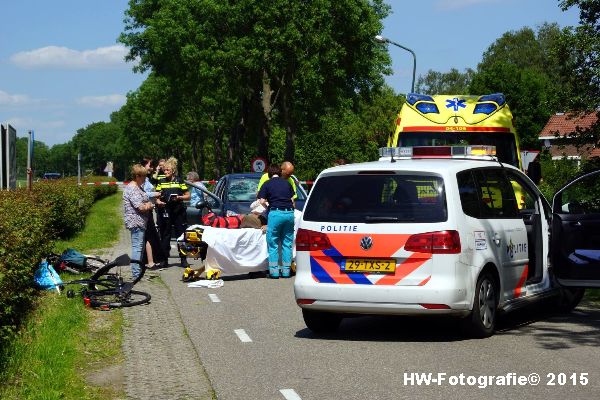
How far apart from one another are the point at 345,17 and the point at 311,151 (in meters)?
29.2

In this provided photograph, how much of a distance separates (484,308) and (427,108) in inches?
394

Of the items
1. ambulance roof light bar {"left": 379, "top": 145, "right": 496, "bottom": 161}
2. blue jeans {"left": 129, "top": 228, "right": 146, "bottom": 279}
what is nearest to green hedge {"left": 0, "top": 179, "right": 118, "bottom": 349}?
blue jeans {"left": 129, "top": 228, "right": 146, "bottom": 279}

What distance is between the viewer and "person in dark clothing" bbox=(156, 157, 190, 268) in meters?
19.2

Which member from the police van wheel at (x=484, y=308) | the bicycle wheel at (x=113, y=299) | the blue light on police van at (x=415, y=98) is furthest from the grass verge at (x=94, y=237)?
the police van wheel at (x=484, y=308)

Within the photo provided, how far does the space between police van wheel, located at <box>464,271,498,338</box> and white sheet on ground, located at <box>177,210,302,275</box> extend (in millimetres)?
5894

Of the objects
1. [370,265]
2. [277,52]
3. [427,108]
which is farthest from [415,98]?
[277,52]

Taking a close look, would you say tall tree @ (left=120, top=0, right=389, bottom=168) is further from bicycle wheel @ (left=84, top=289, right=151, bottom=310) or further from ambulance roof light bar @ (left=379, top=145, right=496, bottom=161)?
ambulance roof light bar @ (left=379, top=145, right=496, bottom=161)

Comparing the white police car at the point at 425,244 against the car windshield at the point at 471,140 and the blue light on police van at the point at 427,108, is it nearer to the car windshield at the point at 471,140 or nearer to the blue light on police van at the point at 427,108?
the car windshield at the point at 471,140

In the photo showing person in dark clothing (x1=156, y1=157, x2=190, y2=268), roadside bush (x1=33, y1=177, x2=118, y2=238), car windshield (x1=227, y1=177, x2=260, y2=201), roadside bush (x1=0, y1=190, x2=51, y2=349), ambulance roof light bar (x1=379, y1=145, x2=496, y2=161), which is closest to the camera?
roadside bush (x1=0, y1=190, x2=51, y2=349)

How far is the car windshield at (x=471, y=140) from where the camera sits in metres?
19.7

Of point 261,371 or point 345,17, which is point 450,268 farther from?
point 345,17

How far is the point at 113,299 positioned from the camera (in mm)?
13391

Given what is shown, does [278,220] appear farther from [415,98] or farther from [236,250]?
[415,98]

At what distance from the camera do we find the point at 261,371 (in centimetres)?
888
